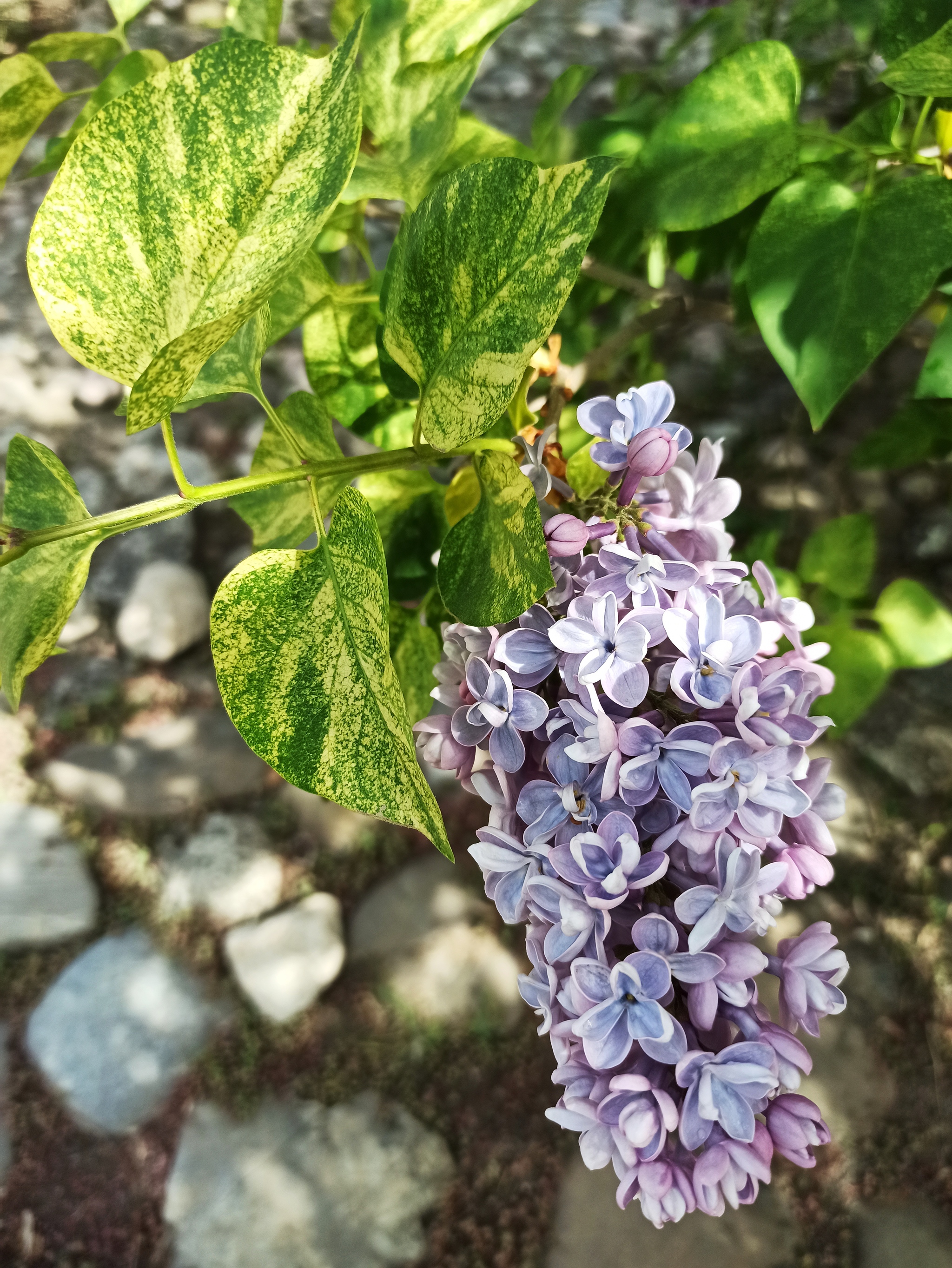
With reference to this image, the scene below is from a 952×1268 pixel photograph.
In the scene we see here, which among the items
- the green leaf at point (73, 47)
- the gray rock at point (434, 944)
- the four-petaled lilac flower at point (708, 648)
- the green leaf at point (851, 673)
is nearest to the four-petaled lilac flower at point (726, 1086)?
the four-petaled lilac flower at point (708, 648)

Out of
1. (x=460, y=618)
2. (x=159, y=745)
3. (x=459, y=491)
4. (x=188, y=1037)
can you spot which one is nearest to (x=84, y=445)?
(x=159, y=745)

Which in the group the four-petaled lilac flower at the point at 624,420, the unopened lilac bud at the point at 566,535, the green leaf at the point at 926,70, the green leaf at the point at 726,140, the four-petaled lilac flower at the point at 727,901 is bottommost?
the four-petaled lilac flower at the point at 727,901

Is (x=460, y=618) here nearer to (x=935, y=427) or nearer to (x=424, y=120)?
(x=424, y=120)

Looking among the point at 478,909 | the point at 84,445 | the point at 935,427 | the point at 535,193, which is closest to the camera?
the point at 535,193

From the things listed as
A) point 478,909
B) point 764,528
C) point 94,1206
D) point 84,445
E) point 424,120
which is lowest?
point 94,1206

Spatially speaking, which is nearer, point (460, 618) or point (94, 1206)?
point (460, 618)

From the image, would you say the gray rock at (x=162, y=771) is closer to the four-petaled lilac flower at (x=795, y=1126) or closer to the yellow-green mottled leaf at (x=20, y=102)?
the yellow-green mottled leaf at (x=20, y=102)

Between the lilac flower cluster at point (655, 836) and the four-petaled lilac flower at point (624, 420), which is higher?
the four-petaled lilac flower at point (624, 420)

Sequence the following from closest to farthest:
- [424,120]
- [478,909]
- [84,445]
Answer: [424,120] < [478,909] < [84,445]
